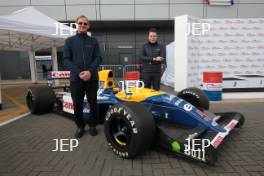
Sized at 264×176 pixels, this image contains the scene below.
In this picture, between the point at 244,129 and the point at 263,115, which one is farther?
the point at 263,115

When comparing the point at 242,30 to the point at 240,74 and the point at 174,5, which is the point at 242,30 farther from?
the point at 174,5

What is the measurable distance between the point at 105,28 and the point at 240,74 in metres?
11.4

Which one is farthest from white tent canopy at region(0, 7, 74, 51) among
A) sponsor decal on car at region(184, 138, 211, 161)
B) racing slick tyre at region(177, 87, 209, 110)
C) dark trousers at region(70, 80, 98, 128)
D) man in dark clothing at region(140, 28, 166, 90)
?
sponsor decal on car at region(184, 138, 211, 161)

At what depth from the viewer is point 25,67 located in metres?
17.7

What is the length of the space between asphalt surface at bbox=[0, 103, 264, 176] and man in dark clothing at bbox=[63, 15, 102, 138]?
0.58m

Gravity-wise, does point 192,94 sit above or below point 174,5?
below

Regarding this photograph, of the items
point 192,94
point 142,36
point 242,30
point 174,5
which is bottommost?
point 192,94

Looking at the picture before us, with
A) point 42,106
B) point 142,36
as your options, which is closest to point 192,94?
point 42,106

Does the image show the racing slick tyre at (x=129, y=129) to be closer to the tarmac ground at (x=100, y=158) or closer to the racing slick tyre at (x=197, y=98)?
the tarmac ground at (x=100, y=158)

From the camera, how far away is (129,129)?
2648 mm

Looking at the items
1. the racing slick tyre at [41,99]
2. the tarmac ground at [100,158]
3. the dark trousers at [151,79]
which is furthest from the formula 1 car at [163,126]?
the racing slick tyre at [41,99]

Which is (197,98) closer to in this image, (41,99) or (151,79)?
(151,79)

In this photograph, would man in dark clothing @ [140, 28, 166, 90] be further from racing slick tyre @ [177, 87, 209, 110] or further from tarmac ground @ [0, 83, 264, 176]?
tarmac ground @ [0, 83, 264, 176]

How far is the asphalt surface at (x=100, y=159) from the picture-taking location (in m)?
2.47
